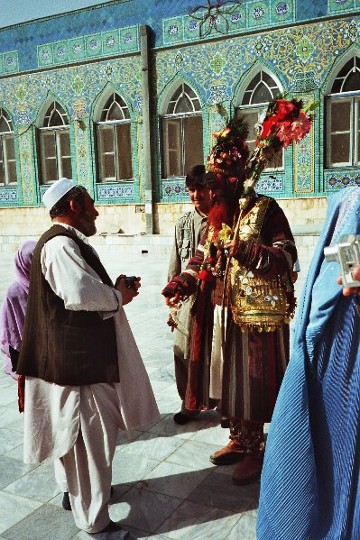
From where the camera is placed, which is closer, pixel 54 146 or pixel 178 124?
pixel 178 124

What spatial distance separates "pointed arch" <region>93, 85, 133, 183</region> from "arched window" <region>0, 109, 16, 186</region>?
310 cm

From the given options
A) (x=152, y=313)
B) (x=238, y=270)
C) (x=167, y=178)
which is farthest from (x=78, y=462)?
(x=167, y=178)

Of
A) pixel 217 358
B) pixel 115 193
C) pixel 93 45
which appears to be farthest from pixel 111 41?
pixel 217 358

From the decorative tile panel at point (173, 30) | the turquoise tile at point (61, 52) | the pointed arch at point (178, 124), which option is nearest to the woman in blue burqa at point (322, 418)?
the pointed arch at point (178, 124)

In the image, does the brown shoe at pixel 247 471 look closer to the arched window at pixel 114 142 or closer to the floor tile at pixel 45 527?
the floor tile at pixel 45 527

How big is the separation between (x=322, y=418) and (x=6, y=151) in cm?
1506

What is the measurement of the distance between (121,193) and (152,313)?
7663 millimetres

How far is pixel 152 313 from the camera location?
6391 millimetres

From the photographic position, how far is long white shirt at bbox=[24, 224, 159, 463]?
2.05 m

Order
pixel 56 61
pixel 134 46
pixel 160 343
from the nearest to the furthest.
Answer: pixel 160 343 < pixel 134 46 < pixel 56 61

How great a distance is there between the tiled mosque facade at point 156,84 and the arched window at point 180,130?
86 millimetres

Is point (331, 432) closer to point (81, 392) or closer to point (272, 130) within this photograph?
point (81, 392)

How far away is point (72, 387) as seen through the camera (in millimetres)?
2180

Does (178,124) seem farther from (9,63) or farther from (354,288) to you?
(354,288)
